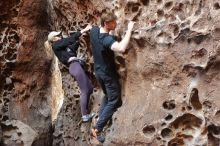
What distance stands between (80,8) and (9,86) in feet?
5.06

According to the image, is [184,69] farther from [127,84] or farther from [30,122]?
[30,122]

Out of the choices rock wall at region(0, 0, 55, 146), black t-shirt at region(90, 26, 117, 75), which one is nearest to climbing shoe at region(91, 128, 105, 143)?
black t-shirt at region(90, 26, 117, 75)

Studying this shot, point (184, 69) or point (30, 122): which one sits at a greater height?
point (184, 69)

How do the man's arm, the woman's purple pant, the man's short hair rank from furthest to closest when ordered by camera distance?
the woman's purple pant < the man's short hair < the man's arm

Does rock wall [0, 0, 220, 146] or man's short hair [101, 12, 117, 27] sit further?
man's short hair [101, 12, 117, 27]

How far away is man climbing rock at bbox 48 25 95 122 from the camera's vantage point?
15.5 ft

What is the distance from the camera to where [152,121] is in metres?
3.82

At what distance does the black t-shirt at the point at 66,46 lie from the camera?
4762mm

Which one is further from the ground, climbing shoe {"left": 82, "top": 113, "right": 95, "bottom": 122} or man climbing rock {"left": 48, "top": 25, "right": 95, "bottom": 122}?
man climbing rock {"left": 48, "top": 25, "right": 95, "bottom": 122}

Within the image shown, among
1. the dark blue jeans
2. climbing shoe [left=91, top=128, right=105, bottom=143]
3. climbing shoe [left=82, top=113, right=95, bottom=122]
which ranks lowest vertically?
climbing shoe [left=91, top=128, right=105, bottom=143]

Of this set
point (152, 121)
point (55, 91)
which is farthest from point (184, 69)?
point (55, 91)

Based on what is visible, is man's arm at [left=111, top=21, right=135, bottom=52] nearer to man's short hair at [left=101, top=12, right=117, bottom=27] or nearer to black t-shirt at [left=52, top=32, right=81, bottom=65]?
man's short hair at [left=101, top=12, right=117, bottom=27]

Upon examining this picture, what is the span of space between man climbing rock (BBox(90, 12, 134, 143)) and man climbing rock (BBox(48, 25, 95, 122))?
0.34 m

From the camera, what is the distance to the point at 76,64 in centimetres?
479
